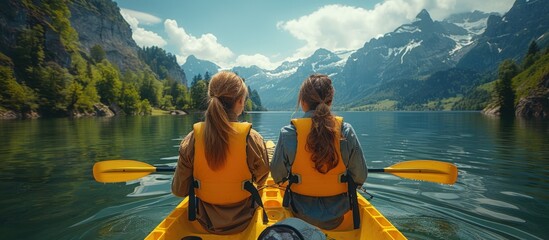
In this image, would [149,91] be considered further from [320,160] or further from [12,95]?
[320,160]

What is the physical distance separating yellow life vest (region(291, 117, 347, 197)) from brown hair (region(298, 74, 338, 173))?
9 cm

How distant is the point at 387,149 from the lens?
20.3 meters

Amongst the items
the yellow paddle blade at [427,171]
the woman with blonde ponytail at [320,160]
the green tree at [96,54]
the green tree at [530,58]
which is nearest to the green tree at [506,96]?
the green tree at [530,58]

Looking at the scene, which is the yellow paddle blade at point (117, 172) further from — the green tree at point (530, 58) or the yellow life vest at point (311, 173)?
the green tree at point (530, 58)

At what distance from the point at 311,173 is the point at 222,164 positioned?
4.40ft

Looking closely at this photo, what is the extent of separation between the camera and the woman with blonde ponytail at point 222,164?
420cm

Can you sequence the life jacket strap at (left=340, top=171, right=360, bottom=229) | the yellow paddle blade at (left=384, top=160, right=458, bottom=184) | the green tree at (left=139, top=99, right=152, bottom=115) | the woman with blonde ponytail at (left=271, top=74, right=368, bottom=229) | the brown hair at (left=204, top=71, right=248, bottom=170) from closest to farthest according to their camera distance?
the brown hair at (left=204, top=71, right=248, bottom=170) → the woman with blonde ponytail at (left=271, top=74, right=368, bottom=229) → the life jacket strap at (left=340, top=171, right=360, bottom=229) → the yellow paddle blade at (left=384, top=160, right=458, bottom=184) → the green tree at (left=139, top=99, right=152, bottom=115)

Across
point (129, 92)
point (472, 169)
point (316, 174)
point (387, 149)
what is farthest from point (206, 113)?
point (129, 92)

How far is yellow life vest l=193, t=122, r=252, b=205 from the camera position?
430 cm

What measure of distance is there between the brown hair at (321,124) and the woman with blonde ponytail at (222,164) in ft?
2.55

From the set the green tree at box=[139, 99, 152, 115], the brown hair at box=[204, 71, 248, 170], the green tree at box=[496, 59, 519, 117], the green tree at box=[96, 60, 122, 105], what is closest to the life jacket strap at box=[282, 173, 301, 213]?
the brown hair at box=[204, 71, 248, 170]

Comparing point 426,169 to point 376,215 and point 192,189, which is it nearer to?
point 376,215

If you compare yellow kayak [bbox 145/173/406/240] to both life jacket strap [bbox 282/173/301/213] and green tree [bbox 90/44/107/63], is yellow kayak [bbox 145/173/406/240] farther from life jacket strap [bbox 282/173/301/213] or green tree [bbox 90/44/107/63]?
green tree [bbox 90/44/107/63]

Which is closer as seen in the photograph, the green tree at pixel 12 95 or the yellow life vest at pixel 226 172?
the yellow life vest at pixel 226 172
